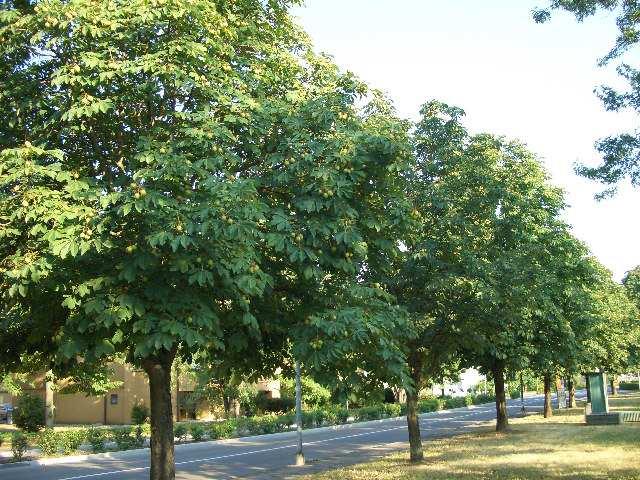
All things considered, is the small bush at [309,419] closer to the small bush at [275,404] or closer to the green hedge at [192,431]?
the green hedge at [192,431]

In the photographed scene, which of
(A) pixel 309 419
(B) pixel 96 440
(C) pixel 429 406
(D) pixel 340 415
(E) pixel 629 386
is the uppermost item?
(B) pixel 96 440

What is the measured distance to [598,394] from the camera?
104 feet

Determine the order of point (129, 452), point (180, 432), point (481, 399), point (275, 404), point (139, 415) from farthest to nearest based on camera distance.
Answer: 1. point (481, 399)
2. point (275, 404)
3. point (139, 415)
4. point (180, 432)
5. point (129, 452)

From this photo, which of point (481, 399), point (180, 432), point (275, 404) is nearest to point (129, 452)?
point (180, 432)

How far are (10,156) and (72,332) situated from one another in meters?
2.28

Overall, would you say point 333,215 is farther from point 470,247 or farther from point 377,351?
point 470,247

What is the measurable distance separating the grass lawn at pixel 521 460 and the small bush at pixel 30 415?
21.4 meters

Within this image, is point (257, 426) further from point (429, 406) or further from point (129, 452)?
point (429, 406)

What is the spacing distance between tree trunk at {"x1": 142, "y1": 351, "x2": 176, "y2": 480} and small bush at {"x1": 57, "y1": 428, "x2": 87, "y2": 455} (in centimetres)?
1904

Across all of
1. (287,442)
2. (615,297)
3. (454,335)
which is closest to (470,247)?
(454,335)

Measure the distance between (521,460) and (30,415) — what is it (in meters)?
27.0

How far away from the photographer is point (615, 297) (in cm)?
5041

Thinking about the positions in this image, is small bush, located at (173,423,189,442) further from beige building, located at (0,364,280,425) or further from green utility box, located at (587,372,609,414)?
green utility box, located at (587,372,609,414)

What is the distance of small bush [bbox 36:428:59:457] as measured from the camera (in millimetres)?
26297
